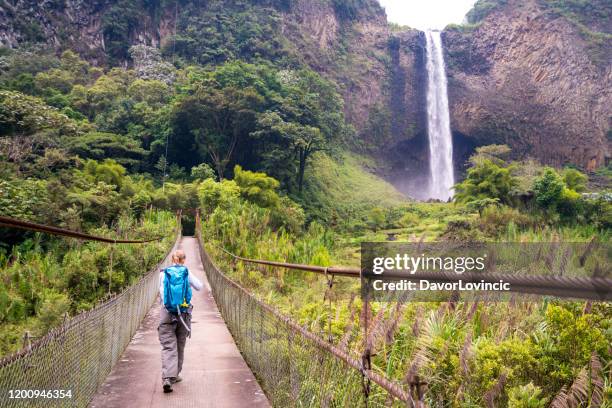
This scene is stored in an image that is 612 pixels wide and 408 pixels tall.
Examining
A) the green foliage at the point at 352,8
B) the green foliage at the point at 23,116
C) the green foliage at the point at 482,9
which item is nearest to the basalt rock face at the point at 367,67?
the green foliage at the point at 352,8

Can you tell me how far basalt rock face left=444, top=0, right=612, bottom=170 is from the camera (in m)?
39.0

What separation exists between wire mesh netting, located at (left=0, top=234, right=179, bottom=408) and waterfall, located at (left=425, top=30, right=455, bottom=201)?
36576 mm

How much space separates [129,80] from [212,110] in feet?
41.0

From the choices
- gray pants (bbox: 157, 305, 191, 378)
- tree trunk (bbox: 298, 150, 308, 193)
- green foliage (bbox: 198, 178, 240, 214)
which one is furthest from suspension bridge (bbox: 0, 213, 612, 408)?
tree trunk (bbox: 298, 150, 308, 193)

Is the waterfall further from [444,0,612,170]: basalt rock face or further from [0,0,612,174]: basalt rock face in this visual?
[444,0,612,170]: basalt rock face

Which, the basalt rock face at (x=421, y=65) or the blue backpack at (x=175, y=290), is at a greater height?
the basalt rock face at (x=421, y=65)

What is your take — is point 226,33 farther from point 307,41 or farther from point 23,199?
point 23,199

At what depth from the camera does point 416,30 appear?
4538cm

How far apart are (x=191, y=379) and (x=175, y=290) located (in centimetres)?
81

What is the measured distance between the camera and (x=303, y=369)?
2.63 m

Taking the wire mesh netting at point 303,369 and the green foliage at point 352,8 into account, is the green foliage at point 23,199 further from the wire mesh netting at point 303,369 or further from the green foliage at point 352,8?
the green foliage at point 352,8

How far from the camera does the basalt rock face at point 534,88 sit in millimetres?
38969

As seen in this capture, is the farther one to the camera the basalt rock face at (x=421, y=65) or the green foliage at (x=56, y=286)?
the basalt rock face at (x=421, y=65)

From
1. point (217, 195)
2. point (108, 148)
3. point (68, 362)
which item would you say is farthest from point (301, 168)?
point (68, 362)
